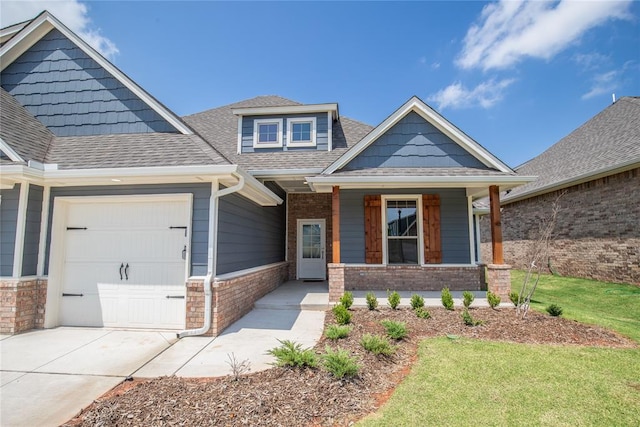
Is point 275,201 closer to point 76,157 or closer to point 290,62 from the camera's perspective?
point 76,157

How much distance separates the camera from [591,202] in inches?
388

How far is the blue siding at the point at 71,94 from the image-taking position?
6516mm

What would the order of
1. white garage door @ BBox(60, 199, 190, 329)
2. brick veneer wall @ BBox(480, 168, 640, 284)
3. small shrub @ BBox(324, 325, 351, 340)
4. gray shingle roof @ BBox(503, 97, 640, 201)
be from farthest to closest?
gray shingle roof @ BBox(503, 97, 640, 201) < brick veneer wall @ BBox(480, 168, 640, 284) < white garage door @ BBox(60, 199, 190, 329) < small shrub @ BBox(324, 325, 351, 340)

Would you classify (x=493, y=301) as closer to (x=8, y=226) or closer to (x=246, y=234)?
(x=246, y=234)

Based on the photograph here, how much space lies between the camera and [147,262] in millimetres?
5500

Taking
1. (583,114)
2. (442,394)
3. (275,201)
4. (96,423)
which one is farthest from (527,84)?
(96,423)

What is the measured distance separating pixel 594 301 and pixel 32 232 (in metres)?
12.6

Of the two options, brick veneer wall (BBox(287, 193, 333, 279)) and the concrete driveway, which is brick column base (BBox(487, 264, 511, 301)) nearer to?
the concrete driveway

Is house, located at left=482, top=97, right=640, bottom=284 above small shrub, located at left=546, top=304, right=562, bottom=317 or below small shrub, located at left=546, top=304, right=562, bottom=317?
above

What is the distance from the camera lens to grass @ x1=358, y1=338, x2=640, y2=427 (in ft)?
9.16

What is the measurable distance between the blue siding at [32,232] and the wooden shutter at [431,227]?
846cm

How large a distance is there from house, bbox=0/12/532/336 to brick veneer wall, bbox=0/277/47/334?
0.06ft

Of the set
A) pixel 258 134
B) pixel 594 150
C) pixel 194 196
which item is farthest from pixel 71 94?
pixel 594 150

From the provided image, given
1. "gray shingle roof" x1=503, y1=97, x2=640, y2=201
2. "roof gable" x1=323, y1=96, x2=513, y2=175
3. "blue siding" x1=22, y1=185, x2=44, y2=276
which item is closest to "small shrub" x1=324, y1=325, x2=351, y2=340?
A: "roof gable" x1=323, y1=96, x2=513, y2=175
